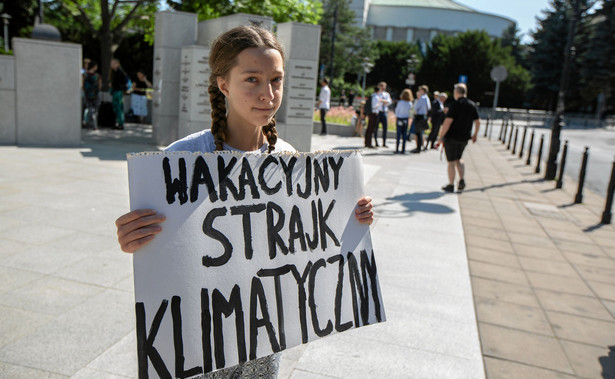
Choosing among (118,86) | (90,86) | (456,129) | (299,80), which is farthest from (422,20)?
(456,129)

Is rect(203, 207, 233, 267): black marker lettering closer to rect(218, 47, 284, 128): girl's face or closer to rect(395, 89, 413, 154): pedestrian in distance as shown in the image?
rect(218, 47, 284, 128): girl's face

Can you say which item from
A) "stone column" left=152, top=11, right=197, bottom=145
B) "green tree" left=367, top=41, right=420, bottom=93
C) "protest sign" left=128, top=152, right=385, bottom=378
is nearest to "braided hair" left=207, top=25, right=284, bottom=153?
"protest sign" left=128, top=152, right=385, bottom=378

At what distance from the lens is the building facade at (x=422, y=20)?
9488 centimetres

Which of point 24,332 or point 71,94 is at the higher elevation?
point 71,94

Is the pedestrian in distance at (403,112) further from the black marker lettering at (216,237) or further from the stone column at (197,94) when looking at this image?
the black marker lettering at (216,237)

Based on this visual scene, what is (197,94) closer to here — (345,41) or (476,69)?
(476,69)

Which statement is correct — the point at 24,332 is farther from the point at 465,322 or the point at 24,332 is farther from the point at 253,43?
the point at 465,322

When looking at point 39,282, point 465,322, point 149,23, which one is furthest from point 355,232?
point 149,23

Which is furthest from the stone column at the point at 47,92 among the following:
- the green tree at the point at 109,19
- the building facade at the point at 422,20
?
A: the building facade at the point at 422,20

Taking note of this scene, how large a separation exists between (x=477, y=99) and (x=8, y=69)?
5685 centimetres

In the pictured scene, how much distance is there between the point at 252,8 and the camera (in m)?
16.0

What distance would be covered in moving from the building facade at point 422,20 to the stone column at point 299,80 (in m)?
86.8

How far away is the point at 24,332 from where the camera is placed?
3.13m

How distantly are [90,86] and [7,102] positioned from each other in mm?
3584
